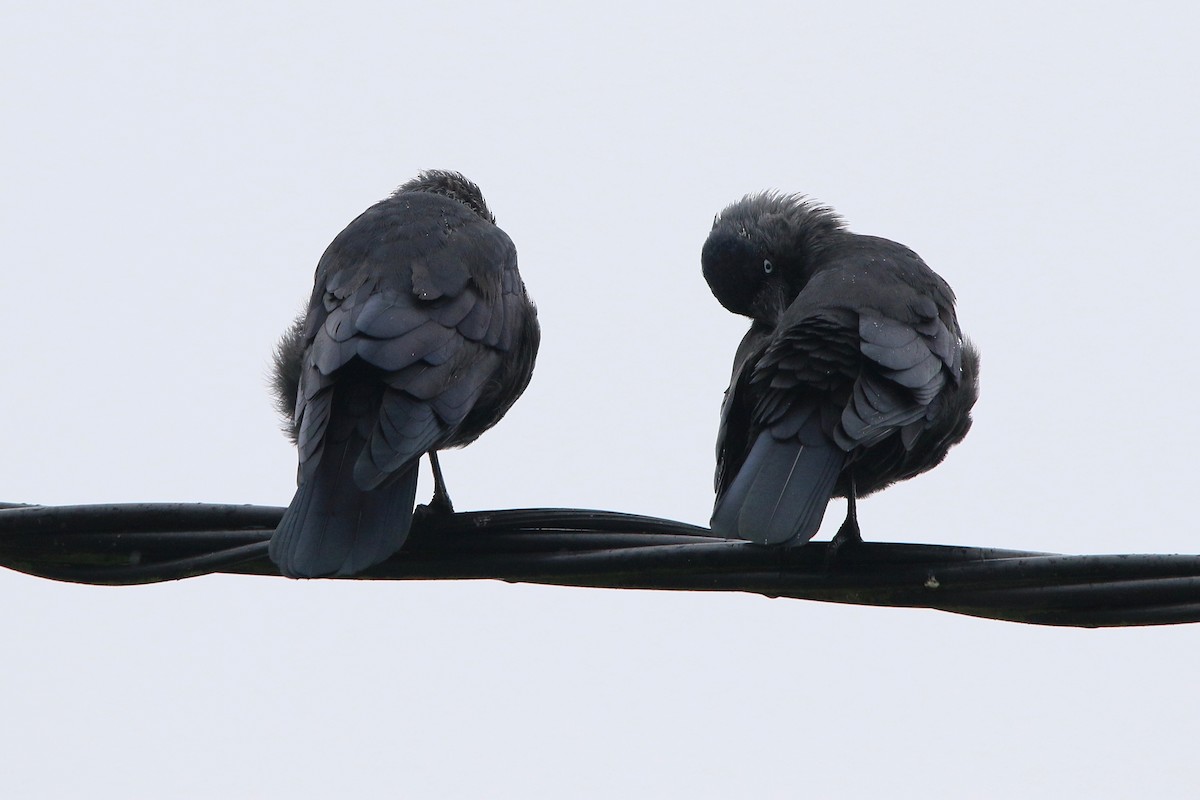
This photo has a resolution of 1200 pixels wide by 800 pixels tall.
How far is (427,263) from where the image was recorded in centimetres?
512

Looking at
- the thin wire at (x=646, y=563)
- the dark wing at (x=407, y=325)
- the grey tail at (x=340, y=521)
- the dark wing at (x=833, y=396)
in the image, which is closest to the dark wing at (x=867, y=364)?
the dark wing at (x=833, y=396)

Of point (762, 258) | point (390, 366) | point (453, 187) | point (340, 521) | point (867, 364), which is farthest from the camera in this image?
point (453, 187)

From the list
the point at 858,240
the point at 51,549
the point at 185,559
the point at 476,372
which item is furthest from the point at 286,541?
the point at 858,240

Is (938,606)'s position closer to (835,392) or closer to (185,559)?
(835,392)

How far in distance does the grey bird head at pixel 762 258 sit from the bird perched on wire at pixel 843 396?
28cm

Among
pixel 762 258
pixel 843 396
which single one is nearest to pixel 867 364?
pixel 843 396

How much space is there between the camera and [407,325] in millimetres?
4641

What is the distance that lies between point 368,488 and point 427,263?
1.32 meters

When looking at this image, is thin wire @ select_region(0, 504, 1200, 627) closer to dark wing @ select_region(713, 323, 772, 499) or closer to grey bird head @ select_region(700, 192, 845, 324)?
dark wing @ select_region(713, 323, 772, 499)

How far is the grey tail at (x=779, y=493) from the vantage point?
13.0ft

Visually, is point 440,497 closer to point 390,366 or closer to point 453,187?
point 390,366

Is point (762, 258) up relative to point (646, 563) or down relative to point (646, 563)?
up

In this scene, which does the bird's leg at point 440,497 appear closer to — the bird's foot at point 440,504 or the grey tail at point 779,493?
the bird's foot at point 440,504

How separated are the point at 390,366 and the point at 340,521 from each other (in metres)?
0.64
